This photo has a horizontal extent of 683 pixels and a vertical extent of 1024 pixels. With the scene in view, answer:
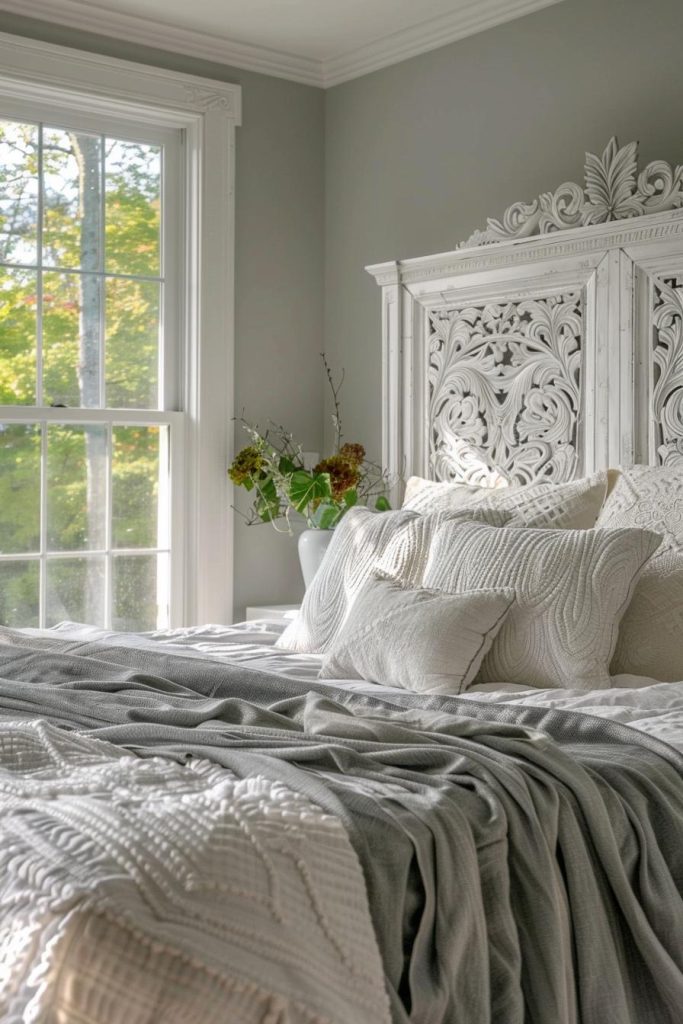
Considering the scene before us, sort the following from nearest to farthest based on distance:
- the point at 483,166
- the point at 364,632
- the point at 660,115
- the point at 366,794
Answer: the point at 366,794, the point at 364,632, the point at 660,115, the point at 483,166

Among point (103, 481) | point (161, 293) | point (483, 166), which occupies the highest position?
point (483, 166)

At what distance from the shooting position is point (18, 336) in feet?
14.5

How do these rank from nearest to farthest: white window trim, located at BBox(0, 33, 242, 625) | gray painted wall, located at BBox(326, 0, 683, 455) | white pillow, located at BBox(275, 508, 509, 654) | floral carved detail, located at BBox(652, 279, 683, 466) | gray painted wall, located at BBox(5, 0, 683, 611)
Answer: white pillow, located at BBox(275, 508, 509, 654), floral carved detail, located at BBox(652, 279, 683, 466), gray painted wall, located at BBox(326, 0, 683, 455), gray painted wall, located at BBox(5, 0, 683, 611), white window trim, located at BBox(0, 33, 242, 625)

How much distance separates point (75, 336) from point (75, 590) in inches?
37.4

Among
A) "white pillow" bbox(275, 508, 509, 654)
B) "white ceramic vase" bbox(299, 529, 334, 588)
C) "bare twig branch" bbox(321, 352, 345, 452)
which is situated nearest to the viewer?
"white pillow" bbox(275, 508, 509, 654)

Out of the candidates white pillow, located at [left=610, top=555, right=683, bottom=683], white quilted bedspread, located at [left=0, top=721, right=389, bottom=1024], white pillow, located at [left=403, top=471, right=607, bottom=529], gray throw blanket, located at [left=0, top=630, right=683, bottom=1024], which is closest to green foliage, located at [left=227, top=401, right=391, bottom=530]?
white pillow, located at [left=403, top=471, right=607, bottom=529]

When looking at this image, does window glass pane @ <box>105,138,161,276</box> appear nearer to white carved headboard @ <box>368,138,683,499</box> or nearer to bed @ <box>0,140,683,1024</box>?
white carved headboard @ <box>368,138,683,499</box>

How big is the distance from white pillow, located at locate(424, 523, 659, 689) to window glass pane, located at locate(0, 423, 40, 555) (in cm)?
210

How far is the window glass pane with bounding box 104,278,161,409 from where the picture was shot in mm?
4660

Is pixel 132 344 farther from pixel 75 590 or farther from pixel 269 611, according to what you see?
pixel 269 611

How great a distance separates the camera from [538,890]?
68.9 inches

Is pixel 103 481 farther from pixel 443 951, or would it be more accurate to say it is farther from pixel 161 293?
pixel 443 951

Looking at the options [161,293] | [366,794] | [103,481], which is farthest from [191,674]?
[161,293]

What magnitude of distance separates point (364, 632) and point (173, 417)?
84.0 inches
